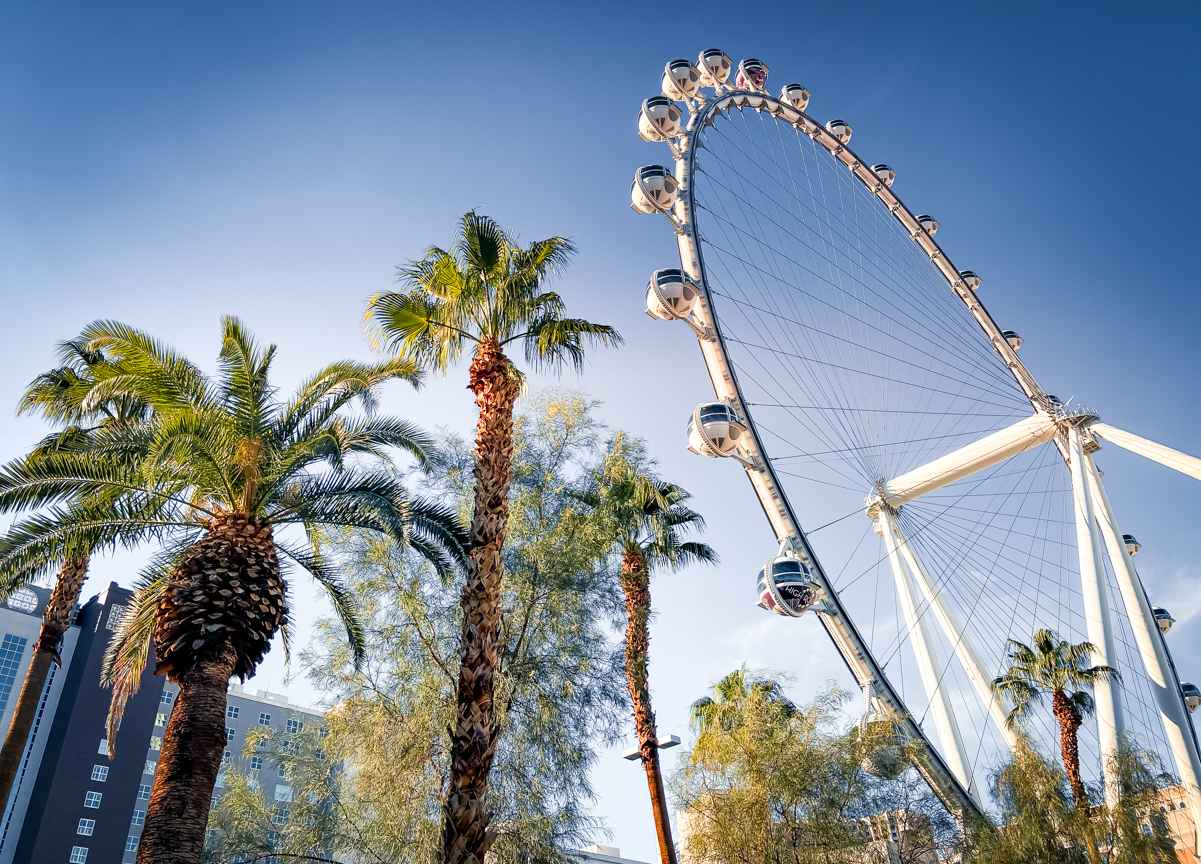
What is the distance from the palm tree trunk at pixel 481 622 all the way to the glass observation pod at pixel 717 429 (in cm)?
594

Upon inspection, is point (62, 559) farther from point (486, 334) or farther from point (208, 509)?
point (486, 334)

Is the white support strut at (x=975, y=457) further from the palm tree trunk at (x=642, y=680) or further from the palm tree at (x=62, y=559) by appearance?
the palm tree at (x=62, y=559)

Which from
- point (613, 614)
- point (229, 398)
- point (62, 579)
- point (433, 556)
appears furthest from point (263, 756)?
point (229, 398)

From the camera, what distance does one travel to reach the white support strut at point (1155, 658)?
→ 2184 centimetres

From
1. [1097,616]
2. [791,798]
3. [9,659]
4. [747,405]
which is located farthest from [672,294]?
[9,659]

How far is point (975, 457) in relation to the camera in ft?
97.5

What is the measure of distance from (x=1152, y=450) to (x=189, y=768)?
27.3 meters

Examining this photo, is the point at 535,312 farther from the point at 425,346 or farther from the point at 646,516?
the point at 646,516

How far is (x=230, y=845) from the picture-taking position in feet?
59.8

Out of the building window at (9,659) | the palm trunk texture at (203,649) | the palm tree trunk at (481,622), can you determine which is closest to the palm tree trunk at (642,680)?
the palm tree trunk at (481,622)

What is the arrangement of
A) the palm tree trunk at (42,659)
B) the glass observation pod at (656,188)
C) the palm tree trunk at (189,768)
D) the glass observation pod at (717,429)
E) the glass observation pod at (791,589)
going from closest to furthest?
the palm tree trunk at (189,768) < the palm tree trunk at (42,659) < the glass observation pod at (791,589) < the glass observation pod at (717,429) < the glass observation pod at (656,188)

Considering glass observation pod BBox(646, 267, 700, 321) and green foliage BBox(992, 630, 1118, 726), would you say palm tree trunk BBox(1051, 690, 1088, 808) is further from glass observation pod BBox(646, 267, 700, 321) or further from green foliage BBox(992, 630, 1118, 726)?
glass observation pod BBox(646, 267, 700, 321)

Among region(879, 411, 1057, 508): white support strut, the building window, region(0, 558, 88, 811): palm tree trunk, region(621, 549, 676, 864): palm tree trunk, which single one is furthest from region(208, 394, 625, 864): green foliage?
the building window

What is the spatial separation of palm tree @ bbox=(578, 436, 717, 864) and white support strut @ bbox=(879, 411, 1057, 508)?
27.4 feet
